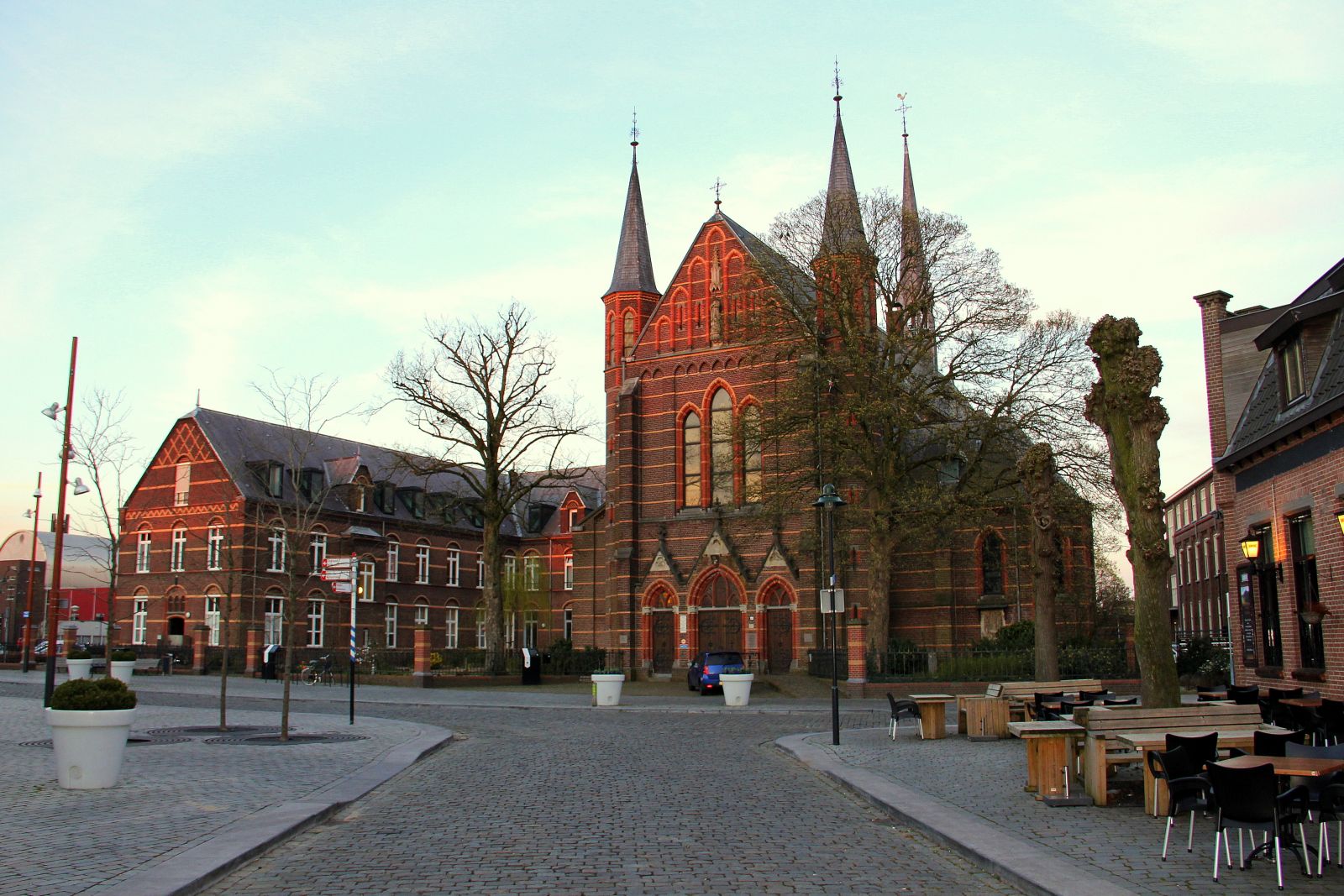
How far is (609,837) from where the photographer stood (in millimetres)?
9617

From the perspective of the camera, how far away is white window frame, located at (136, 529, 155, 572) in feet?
175

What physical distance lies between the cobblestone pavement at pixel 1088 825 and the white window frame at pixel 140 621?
44405mm

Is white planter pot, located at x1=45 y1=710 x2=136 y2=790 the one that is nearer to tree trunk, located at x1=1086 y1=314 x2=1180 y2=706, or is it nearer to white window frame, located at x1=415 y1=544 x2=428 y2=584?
tree trunk, located at x1=1086 y1=314 x2=1180 y2=706

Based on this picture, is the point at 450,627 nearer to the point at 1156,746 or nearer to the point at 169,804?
the point at 169,804

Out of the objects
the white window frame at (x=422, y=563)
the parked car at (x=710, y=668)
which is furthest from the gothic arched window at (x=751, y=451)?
the white window frame at (x=422, y=563)

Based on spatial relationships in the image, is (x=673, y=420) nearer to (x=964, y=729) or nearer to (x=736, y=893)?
(x=964, y=729)

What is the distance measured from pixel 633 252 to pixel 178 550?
24930 millimetres

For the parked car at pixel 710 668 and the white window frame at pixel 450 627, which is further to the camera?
the white window frame at pixel 450 627

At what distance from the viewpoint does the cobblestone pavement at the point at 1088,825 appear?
770 cm

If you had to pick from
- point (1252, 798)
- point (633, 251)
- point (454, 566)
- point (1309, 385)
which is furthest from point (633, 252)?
point (1252, 798)

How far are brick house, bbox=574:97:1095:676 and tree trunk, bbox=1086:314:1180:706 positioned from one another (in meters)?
26.7

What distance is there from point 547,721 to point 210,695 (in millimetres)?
12338

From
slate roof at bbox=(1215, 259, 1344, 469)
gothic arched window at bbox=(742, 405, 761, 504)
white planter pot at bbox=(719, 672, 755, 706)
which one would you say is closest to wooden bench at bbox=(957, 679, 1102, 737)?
slate roof at bbox=(1215, 259, 1344, 469)

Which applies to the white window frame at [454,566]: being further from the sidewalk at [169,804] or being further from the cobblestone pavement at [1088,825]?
the cobblestone pavement at [1088,825]
